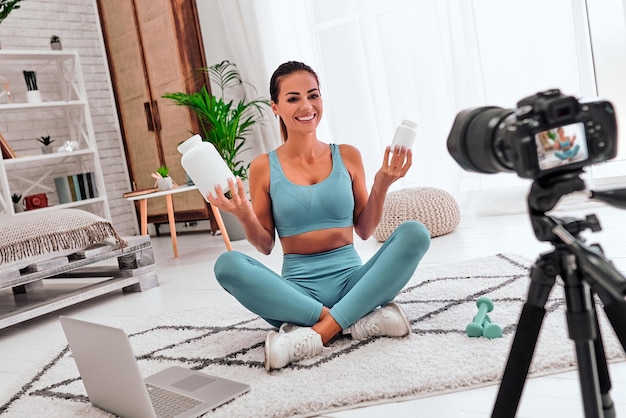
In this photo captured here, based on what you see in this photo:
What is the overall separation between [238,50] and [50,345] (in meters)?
2.83

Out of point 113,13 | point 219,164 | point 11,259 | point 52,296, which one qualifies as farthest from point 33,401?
point 113,13

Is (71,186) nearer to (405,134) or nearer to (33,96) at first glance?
(33,96)

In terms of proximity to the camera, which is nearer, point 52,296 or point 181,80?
point 52,296

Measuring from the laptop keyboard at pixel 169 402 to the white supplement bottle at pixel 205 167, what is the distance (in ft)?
1.48

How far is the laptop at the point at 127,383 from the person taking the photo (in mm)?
1270

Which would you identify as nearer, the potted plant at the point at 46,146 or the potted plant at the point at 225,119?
the potted plant at the point at 225,119

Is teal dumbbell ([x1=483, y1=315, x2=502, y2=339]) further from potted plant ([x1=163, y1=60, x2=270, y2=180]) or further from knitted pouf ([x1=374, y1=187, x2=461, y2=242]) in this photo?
potted plant ([x1=163, y1=60, x2=270, y2=180])

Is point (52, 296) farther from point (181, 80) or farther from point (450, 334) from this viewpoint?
point (181, 80)

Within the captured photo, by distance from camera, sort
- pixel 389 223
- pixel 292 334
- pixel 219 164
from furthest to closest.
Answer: pixel 389 223 → pixel 292 334 → pixel 219 164

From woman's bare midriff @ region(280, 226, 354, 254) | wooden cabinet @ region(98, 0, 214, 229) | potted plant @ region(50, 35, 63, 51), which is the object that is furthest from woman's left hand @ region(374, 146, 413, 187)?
potted plant @ region(50, 35, 63, 51)

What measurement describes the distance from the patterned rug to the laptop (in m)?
0.05

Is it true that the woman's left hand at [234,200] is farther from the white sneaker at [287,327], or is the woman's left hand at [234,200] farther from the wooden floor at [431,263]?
the wooden floor at [431,263]

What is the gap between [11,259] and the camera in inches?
98.7

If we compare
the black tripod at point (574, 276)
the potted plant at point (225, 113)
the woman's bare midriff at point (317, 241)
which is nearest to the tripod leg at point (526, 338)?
the black tripod at point (574, 276)
